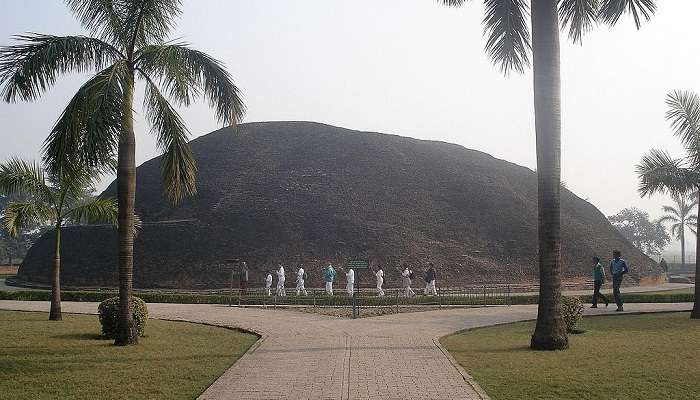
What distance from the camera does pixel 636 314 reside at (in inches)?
835

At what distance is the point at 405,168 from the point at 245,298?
3094cm

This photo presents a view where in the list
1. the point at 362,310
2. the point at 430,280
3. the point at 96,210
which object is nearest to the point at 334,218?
the point at 430,280

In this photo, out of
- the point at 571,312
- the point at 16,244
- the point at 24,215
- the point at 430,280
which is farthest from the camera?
the point at 16,244

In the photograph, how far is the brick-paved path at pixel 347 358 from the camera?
9078 millimetres

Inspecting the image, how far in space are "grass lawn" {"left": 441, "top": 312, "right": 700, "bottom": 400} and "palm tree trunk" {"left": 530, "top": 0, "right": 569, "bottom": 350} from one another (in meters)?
0.64

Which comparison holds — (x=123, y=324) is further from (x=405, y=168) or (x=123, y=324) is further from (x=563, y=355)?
(x=405, y=168)

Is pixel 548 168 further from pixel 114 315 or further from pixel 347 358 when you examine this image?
pixel 114 315

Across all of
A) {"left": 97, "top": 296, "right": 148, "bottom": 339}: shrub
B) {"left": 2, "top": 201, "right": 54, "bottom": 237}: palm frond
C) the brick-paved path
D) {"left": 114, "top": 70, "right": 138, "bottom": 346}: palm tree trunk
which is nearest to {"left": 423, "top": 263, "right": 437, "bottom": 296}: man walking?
the brick-paved path

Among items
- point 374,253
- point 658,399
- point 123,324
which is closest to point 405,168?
point 374,253

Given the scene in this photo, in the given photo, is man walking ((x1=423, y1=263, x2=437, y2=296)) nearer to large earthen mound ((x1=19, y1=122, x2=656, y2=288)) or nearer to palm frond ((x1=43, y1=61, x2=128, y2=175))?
large earthen mound ((x1=19, y1=122, x2=656, y2=288))

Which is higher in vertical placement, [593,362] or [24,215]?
[24,215]

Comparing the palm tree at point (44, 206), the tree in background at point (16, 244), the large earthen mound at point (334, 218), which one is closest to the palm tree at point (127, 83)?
the palm tree at point (44, 206)

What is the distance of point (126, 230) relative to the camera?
14.1 meters

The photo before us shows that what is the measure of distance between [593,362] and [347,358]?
14.3 feet
